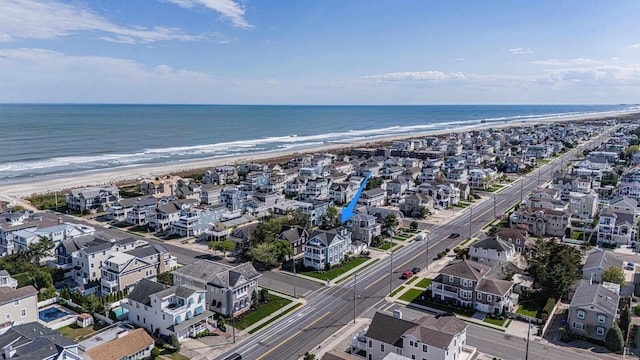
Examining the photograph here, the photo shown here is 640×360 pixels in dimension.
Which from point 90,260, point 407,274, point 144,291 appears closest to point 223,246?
point 90,260

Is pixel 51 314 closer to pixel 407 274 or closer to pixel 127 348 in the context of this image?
pixel 127 348

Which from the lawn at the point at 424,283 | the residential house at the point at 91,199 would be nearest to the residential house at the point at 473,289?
Answer: the lawn at the point at 424,283

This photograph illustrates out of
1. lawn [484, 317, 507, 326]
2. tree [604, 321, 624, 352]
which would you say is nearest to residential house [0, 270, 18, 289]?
lawn [484, 317, 507, 326]

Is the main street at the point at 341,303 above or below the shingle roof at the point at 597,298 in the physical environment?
below

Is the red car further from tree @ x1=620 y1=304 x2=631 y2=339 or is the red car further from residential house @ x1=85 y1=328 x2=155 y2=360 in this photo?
residential house @ x1=85 y1=328 x2=155 y2=360

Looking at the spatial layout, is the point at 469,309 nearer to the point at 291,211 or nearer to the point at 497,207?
the point at 291,211

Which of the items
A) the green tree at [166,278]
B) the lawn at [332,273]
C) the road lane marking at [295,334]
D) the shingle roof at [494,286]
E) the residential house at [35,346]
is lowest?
the road lane marking at [295,334]

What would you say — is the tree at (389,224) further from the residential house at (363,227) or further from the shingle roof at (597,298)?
the shingle roof at (597,298)

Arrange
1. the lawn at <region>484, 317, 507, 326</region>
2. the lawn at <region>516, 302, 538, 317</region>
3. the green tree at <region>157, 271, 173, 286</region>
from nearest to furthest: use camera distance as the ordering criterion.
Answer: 1. the lawn at <region>484, 317, 507, 326</region>
2. the lawn at <region>516, 302, 538, 317</region>
3. the green tree at <region>157, 271, 173, 286</region>
